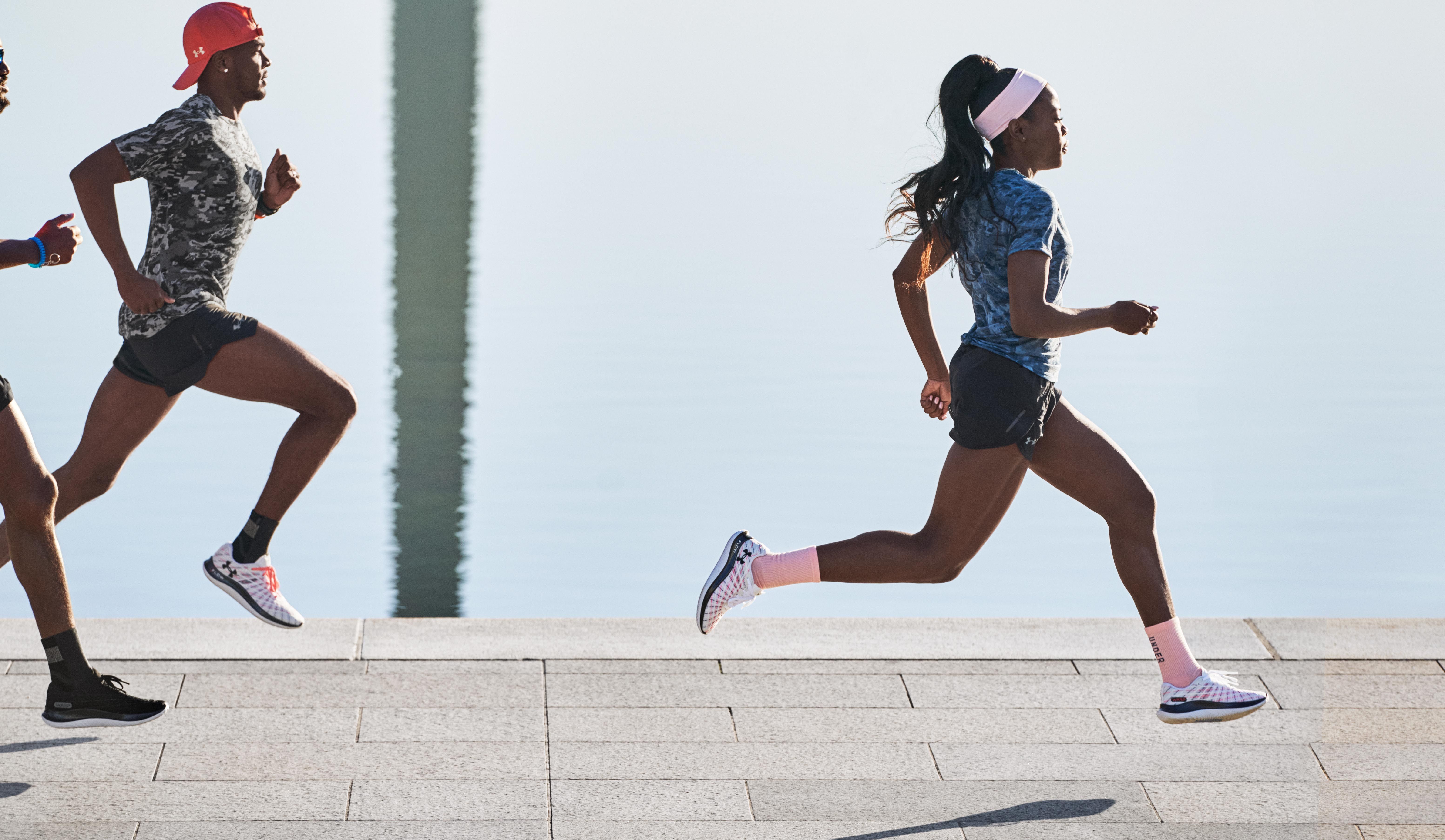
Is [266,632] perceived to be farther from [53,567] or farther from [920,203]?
[920,203]

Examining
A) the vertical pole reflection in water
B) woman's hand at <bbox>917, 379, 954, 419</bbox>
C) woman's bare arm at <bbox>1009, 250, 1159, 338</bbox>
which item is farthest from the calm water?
woman's bare arm at <bbox>1009, 250, 1159, 338</bbox>

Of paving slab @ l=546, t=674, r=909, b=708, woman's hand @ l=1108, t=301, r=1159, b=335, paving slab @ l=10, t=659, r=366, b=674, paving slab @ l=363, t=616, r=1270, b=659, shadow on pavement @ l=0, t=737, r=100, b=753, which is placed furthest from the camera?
paving slab @ l=363, t=616, r=1270, b=659

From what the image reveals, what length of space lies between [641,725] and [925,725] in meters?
0.80

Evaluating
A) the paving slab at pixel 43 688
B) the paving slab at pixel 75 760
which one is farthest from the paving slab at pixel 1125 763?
the paving slab at pixel 43 688

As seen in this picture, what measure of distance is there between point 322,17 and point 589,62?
5.29 metres

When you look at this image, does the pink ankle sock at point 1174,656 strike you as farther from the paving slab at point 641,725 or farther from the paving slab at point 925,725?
the paving slab at point 641,725

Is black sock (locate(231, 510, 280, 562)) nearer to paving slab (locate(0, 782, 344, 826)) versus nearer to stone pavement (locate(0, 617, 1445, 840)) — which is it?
stone pavement (locate(0, 617, 1445, 840))

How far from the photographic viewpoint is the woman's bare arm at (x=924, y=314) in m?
4.70

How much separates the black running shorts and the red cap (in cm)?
64

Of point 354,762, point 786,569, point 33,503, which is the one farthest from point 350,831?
point 786,569

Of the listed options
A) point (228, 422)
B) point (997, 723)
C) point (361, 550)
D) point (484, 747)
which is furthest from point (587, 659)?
point (228, 422)

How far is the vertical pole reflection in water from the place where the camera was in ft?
27.6

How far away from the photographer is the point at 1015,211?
14.4 feet

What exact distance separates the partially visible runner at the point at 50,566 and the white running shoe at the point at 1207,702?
8.39ft
